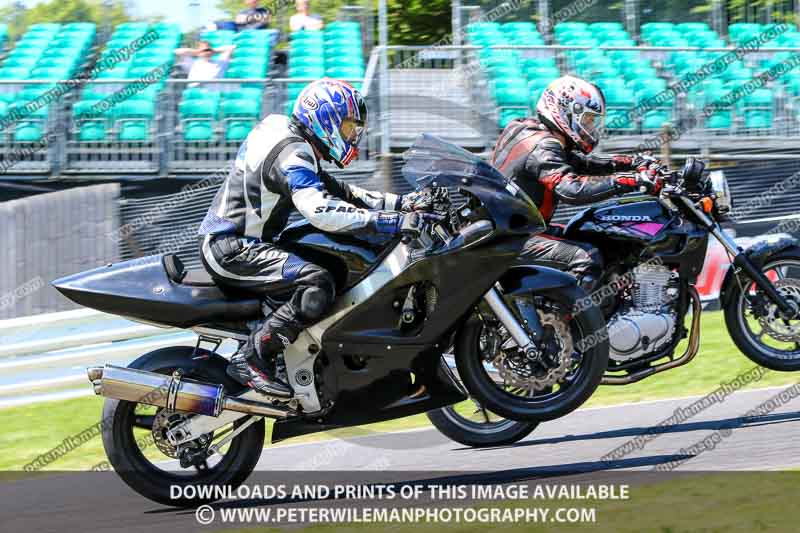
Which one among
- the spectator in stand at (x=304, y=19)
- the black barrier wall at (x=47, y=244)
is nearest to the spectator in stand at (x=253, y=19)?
the spectator in stand at (x=304, y=19)

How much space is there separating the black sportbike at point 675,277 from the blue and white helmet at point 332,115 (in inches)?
73.1

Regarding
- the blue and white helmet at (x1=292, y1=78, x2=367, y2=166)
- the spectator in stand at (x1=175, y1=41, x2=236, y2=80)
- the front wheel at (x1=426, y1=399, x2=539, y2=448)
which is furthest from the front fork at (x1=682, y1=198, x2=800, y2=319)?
A: the spectator in stand at (x1=175, y1=41, x2=236, y2=80)

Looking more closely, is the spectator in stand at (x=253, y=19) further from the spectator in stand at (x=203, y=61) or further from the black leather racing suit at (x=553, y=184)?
the black leather racing suit at (x=553, y=184)

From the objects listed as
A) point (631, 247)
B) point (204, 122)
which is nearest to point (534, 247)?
point (631, 247)

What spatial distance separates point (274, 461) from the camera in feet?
21.7

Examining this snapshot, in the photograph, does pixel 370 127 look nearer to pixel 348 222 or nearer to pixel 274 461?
pixel 274 461

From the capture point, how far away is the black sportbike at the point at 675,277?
6754 mm

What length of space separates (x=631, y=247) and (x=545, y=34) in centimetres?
857

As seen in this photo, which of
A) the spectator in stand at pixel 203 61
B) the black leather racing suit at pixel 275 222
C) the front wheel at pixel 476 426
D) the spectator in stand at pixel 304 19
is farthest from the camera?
the spectator in stand at pixel 304 19

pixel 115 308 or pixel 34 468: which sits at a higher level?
pixel 115 308

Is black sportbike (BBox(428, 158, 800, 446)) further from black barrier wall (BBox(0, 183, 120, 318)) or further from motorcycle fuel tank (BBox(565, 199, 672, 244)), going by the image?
black barrier wall (BBox(0, 183, 120, 318))

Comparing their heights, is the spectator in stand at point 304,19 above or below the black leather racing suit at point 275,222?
above

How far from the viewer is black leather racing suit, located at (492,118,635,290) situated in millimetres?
6758
